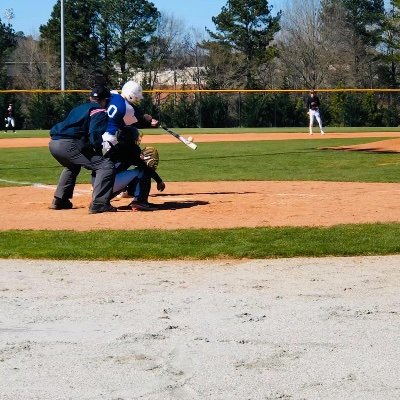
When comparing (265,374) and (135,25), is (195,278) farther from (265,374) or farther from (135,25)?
(135,25)

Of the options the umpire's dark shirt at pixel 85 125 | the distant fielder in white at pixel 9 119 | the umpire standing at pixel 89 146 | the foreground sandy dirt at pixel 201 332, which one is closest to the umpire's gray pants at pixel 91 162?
the umpire standing at pixel 89 146

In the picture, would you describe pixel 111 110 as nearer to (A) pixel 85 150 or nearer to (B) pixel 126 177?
(A) pixel 85 150

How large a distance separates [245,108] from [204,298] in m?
48.5

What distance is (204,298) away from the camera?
6.27 meters

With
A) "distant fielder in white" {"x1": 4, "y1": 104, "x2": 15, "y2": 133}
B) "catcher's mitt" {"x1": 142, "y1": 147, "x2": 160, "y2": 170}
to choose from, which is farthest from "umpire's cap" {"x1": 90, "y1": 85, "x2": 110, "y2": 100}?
"distant fielder in white" {"x1": 4, "y1": 104, "x2": 15, "y2": 133}

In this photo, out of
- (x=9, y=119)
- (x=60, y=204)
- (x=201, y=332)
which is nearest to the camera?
(x=201, y=332)

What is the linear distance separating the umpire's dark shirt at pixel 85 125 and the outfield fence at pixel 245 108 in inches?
1603

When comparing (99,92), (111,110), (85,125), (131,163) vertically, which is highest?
(99,92)

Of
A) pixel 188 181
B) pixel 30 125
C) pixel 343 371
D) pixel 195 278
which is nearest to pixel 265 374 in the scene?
pixel 343 371

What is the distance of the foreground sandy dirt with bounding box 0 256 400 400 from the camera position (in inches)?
168

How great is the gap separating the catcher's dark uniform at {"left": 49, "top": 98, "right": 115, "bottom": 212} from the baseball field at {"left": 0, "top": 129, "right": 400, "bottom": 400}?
33 cm

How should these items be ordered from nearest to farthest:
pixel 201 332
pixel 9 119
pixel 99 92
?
1. pixel 201 332
2. pixel 99 92
3. pixel 9 119

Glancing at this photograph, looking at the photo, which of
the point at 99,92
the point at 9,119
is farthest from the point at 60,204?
the point at 9,119

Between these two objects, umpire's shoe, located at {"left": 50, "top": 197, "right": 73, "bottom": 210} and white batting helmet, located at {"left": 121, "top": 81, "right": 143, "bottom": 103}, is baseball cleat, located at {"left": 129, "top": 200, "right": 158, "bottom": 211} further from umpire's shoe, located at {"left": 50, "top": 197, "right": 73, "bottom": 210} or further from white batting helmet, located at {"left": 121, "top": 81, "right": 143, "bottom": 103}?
white batting helmet, located at {"left": 121, "top": 81, "right": 143, "bottom": 103}
